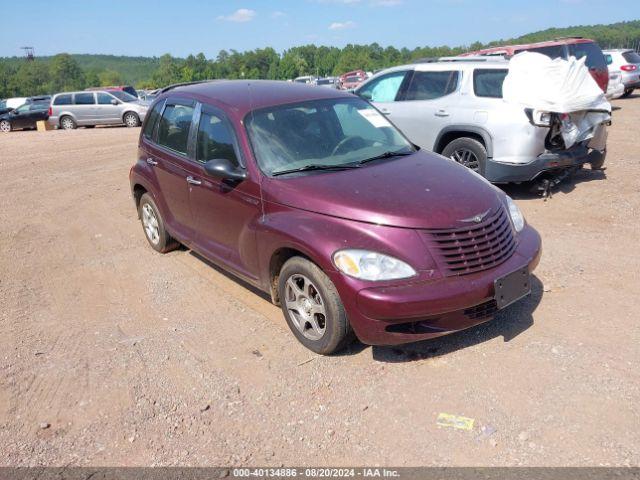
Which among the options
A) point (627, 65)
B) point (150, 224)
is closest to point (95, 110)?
point (150, 224)

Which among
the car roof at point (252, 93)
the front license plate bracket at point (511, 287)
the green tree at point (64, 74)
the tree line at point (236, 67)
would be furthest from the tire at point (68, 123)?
the green tree at point (64, 74)

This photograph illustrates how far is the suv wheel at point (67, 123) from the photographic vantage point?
2289 centimetres

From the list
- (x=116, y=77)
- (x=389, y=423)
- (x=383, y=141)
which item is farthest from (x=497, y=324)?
(x=116, y=77)

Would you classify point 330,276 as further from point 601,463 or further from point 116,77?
point 116,77

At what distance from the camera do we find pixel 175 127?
5.19 metres

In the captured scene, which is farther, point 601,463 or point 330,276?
point 330,276

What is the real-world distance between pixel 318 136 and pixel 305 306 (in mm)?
1419

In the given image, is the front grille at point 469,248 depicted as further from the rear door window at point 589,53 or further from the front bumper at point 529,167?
the rear door window at point 589,53

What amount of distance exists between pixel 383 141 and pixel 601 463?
114 inches

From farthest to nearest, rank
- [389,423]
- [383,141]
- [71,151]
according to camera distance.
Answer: [71,151], [383,141], [389,423]

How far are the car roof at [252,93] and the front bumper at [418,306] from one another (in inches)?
73.0

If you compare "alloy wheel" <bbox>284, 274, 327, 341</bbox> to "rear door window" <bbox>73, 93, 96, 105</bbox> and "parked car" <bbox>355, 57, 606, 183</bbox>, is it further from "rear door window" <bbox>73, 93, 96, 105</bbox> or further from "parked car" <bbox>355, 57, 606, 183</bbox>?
"rear door window" <bbox>73, 93, 96, 105</bbox>

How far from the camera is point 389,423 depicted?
121 inches

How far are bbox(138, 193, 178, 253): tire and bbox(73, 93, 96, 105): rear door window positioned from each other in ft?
60.8
